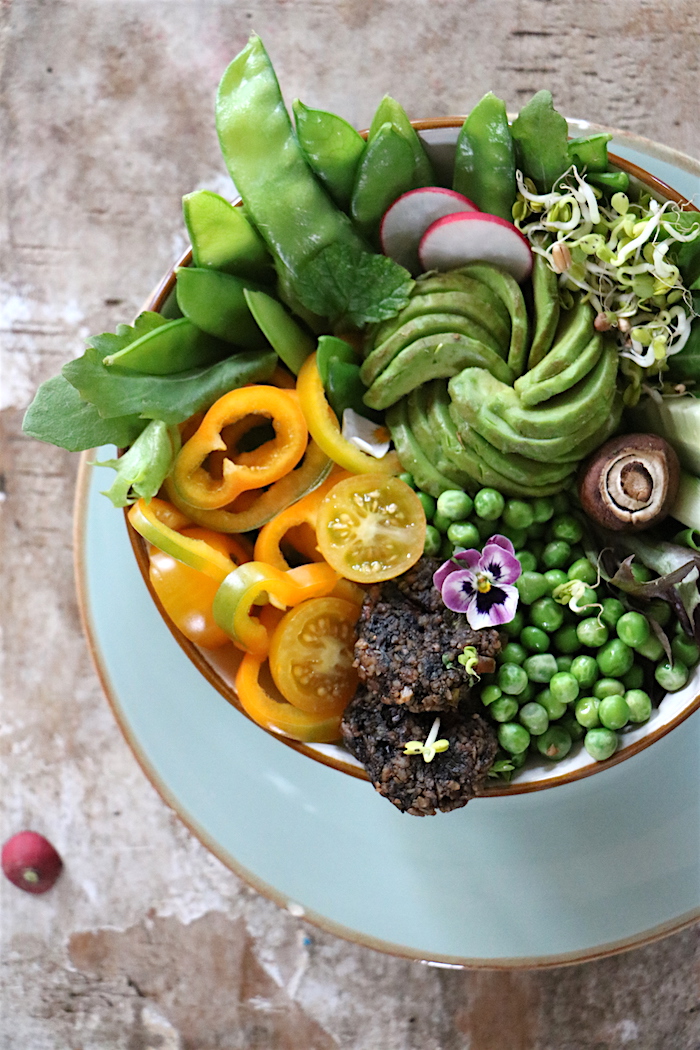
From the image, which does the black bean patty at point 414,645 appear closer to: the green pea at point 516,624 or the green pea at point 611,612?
the green pea at point 516,624

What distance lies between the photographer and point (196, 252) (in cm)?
207

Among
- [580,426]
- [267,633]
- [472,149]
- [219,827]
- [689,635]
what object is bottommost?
[219,827]

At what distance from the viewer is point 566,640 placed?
206 centimetres

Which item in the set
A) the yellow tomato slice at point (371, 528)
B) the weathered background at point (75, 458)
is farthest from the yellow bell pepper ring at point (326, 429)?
the weathered background at point (75, 458)

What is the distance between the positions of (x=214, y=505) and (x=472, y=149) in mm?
1009

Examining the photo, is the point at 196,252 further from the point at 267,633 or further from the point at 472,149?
the point at 267,633

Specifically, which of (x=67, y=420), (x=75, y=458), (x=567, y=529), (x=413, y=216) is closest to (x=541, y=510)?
(x=567, y=529)

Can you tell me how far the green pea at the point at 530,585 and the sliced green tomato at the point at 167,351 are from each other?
36.4 inches

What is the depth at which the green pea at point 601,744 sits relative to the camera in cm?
192

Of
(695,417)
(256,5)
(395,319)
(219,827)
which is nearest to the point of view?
(695,417)

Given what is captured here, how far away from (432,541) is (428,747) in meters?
0.48

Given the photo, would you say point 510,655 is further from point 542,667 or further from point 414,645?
point 414,645

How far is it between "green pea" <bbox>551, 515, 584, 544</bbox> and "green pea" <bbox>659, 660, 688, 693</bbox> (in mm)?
352

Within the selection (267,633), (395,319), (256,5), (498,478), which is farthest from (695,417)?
(256,5)
